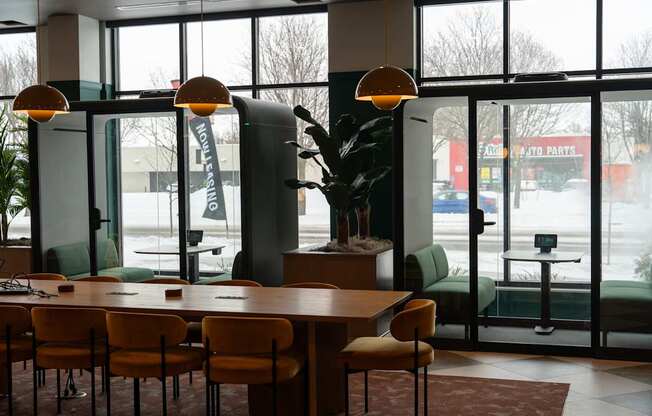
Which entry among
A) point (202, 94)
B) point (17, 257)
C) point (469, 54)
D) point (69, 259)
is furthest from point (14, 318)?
point (469, 54)

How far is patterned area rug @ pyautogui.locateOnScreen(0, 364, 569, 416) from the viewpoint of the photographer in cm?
560

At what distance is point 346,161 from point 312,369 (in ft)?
10.4

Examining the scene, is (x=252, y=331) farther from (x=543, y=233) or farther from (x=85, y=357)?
(x=543, y=233)

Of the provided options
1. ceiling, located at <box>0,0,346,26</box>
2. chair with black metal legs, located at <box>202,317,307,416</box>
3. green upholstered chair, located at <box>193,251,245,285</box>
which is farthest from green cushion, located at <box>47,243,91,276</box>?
chair with black metal legs, located at <box>202,317,307,416</box>

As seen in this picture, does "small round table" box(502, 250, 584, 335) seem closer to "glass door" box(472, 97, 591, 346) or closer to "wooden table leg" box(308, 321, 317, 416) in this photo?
"glass door" box(472, 97, 591, 346)

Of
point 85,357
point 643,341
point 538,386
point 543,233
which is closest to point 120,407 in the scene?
point 85,357

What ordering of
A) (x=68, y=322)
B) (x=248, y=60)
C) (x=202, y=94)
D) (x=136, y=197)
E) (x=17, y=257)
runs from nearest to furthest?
(x=68, y=322), (x=202, y=94), (x=136, y=197), (x=248, y=60), (x=17, y=257)

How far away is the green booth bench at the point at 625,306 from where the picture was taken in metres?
6.91

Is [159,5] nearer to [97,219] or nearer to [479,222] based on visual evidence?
[97,219]

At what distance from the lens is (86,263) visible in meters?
9.27

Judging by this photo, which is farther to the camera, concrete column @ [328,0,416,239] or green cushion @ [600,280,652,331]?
concrete column @ [328,0,416,239]

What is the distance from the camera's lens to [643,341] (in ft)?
22.7

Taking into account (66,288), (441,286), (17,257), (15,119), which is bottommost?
(441,286)

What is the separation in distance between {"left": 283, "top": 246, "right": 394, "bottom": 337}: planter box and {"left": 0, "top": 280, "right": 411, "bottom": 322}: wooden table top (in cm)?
171
